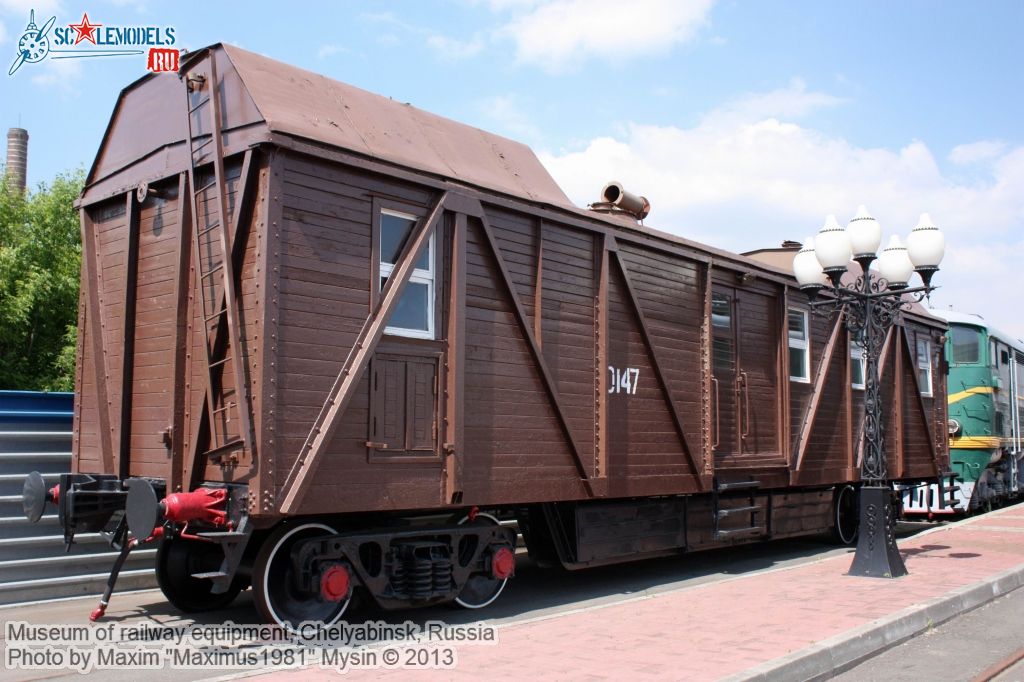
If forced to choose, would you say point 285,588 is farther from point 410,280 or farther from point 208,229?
point 208,229

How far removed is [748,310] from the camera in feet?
37.6

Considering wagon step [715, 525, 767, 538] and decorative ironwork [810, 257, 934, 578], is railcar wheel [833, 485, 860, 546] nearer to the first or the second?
wagon step [715, 525, 767, 538]

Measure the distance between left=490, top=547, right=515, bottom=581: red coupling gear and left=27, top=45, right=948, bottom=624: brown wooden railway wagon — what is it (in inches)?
0.8

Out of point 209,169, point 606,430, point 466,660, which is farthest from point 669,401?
point 209,169

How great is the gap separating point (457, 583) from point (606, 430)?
2.24 meters

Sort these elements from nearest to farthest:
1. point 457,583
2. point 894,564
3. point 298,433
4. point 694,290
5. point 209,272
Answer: point 298,433
point 209,272
point 457,583
point 894,564
point 694,290

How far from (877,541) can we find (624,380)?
10.8 feet

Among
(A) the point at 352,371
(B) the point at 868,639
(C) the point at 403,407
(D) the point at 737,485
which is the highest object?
(A) the point at 352,371

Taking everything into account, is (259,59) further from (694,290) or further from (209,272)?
(694,290)

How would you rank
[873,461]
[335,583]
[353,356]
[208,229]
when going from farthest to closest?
1. [873,461]
2. [208,229]
3. [353,356]
4. [335,583]

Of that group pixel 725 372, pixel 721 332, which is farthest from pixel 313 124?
pixel 725 372

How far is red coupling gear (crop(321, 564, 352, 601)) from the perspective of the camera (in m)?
6.58

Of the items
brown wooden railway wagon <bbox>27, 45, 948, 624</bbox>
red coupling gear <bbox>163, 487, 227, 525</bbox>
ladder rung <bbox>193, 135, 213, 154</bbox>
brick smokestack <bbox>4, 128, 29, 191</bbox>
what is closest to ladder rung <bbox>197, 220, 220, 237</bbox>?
brown wooden railway wagon <bbox>27, 45, 948, 624</bbox>

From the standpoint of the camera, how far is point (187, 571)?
750cm
